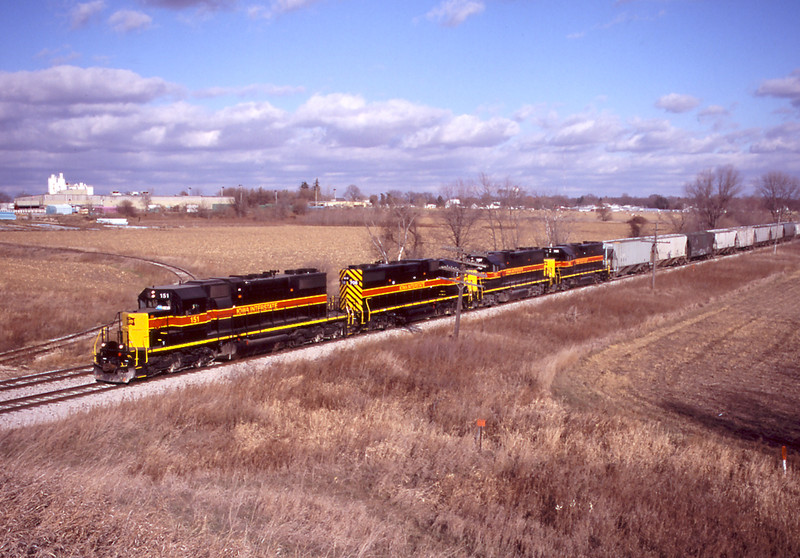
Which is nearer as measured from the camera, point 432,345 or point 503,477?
point 503,477

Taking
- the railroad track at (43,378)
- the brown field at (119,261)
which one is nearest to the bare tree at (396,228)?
the brown field at (119,261)

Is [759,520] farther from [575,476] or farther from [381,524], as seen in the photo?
[381,524]

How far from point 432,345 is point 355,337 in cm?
470

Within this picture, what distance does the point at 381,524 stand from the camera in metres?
9.38

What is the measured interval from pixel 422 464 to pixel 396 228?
4266 cm

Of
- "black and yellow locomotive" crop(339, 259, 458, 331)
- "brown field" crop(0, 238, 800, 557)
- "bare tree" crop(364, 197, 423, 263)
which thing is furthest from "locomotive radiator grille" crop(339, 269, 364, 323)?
"bare tree" crop(364, 197, 423, 263)

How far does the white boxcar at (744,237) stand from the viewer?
76.7m

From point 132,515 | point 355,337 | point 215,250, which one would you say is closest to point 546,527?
point 132,515

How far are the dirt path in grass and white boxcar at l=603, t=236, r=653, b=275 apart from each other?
45.9 ft

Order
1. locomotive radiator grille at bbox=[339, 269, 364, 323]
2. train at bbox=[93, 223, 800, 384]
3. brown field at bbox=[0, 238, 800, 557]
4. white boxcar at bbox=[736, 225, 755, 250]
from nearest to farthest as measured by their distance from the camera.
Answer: brown field at bbox=[0, 238, 800, 557] → train at bbox=[93, 223, 800, 384] → locomotive radiator grille at bbox=[339, 269, 364, 323] → white boxcar at bbox=[736, 225, 755, 250]

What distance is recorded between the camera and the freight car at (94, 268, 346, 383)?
60.6 feet

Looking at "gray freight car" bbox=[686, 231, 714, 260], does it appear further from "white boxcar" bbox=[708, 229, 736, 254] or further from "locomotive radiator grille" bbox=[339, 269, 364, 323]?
"locomotive radiator grille" bbox=[339, 269, 364, 323]

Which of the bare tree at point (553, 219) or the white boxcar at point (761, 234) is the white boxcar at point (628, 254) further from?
the white boxcar at point (761, 234)

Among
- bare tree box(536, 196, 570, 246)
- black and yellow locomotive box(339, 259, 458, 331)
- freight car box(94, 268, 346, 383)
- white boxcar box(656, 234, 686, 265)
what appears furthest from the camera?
bare tree box(536, 196, 570, 246)
